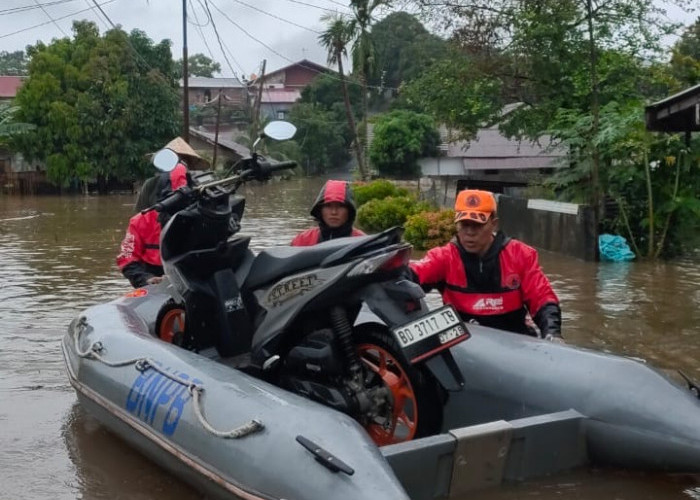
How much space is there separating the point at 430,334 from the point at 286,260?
0.95 m

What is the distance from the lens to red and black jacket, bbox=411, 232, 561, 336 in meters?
5.62

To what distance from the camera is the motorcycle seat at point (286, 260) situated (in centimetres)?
459

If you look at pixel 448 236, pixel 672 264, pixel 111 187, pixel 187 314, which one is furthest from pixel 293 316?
pixel 111 187

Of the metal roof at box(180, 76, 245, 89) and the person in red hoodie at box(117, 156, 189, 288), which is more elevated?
the metal roof at box(180, 76, 245, 89)

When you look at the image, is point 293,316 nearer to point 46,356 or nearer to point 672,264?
point 46,356

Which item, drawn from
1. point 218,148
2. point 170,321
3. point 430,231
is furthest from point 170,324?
point 218,148

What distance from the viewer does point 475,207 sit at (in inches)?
216

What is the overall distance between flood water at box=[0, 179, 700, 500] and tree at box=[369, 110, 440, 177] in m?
27.1

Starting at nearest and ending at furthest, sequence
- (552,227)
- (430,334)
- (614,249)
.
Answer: (430,334)
(614,249)
(552,227)

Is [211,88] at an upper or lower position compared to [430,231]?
upper

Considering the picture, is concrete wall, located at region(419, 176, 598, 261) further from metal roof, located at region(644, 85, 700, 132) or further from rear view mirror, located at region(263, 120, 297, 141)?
rear view mirror, located at region(263, 120, 297, 141)

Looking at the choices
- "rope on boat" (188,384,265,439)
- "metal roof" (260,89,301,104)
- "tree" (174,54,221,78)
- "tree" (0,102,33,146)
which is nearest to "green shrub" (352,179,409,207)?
"rope on boat" (188,384,265,439)

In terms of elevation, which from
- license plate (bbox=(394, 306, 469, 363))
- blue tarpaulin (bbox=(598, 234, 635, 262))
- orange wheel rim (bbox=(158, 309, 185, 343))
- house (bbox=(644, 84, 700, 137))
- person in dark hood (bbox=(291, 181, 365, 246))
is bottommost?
blue tarpaulin (bbox=(598, 234, 635, 262))

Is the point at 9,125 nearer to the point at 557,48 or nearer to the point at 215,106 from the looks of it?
the point at 557,48
